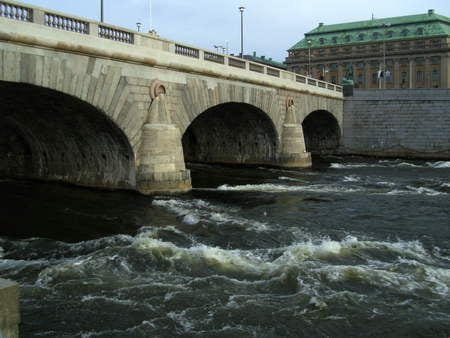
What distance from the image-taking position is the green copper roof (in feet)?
275

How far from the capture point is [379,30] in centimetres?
8869

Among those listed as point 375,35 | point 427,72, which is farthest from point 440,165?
point 375,35

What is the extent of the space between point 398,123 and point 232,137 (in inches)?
601

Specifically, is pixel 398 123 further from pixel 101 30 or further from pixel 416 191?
pixel 101 30

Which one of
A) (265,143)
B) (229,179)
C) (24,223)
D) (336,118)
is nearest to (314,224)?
(24,223)

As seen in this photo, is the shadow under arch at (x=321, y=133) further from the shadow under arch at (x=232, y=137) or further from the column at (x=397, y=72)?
the column at (x=397, y=72)

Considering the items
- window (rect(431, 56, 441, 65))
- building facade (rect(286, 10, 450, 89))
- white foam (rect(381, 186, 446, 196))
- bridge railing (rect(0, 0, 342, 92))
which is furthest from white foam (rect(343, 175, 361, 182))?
window (rect(431, 56, 441, 65))

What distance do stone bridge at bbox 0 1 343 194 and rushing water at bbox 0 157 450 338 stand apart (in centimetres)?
177

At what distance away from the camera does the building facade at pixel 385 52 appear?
82.3 metres

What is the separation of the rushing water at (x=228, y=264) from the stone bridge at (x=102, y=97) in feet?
5.82

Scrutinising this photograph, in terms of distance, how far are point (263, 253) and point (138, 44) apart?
10494 millimetres

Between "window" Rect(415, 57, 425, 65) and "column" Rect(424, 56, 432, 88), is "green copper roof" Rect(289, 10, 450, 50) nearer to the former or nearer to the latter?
"window" Rect(415, 57, 425, 65)

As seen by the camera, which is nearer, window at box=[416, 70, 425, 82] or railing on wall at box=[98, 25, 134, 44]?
railing on wall at box=[98, 25, 134, 44]

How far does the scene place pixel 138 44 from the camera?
60.2 ft
